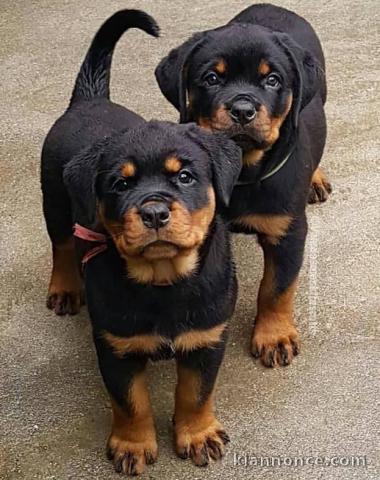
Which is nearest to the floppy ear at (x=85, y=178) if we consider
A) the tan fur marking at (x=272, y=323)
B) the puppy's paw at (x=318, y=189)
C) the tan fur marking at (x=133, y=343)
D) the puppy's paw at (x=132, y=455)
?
the tan fur marking at (x=133, y=343)

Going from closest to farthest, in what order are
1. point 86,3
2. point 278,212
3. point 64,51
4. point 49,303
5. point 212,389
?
point 212,389
point 278,212
point 49,303
point 64,51
point 86,3

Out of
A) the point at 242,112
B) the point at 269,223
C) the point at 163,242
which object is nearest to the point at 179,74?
the point at 242,112

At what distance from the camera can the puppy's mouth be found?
2.32m

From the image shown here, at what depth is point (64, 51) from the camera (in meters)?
5.37

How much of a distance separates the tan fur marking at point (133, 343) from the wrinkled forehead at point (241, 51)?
94 centimetres

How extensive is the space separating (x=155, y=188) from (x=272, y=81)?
807 mm

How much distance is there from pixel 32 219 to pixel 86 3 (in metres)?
2.60

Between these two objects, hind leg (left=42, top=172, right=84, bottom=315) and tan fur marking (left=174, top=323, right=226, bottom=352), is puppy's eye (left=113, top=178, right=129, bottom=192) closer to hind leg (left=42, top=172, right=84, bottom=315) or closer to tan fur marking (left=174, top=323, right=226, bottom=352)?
tan fur marking (left=174, top=323, right=226, bottom=352)

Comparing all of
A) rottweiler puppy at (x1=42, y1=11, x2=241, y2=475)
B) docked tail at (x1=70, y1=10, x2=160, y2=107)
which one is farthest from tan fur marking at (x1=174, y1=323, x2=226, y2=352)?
docked tail at (x1=70, y1=10, x2=160, y2=107)

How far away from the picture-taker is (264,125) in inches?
114

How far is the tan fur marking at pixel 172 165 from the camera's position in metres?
2.39

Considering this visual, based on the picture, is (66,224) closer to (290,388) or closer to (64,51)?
(290,388)

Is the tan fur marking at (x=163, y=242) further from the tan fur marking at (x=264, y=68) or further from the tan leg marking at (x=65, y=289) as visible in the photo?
the tan leg marking at (x=65, y=289)

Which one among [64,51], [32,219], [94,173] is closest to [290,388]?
[94,173]
